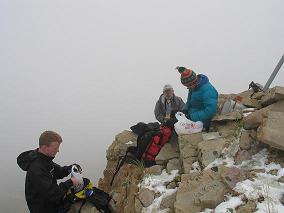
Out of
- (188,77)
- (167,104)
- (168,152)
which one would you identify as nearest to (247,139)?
(168,152)

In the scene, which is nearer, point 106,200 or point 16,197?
point 106,200

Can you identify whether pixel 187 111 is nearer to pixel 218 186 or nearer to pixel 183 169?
pixel 183 169

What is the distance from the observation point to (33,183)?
7.48 m

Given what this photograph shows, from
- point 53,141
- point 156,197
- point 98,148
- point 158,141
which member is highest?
point 53,141

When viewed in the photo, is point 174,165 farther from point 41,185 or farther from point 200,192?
point 41,185

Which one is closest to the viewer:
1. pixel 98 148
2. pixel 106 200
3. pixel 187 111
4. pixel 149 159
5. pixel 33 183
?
pixel 33 183

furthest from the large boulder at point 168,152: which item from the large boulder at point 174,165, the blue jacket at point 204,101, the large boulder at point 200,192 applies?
the large boulder at point 200,192

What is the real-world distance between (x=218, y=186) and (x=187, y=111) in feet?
12.3

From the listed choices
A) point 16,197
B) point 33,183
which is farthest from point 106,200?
point 16,197

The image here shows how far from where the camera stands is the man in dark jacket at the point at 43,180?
24.4 feet

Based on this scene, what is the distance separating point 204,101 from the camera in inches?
380

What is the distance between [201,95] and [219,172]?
2826 millimetres

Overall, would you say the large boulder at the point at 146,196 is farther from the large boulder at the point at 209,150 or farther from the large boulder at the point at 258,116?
the large boulder at the point at 258,116

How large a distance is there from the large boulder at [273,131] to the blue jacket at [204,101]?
6.47 feet
